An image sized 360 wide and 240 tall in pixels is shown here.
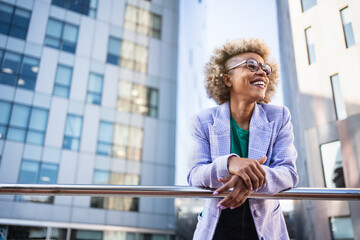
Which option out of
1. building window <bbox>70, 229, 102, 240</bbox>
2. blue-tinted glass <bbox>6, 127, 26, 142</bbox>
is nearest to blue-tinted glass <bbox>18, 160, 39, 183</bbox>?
blue-tinted glass <bbox>6, 127, 26, 142</bbox>

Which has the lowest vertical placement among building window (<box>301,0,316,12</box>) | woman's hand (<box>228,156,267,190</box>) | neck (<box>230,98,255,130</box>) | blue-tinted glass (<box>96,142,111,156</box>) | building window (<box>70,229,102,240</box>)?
building window (<box>70,229,102,240</box>)

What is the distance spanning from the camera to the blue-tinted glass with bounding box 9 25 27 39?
606 inches

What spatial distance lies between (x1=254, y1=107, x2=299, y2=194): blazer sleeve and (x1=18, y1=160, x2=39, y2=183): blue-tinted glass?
1430cm

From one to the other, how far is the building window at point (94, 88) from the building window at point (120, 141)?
125 cm

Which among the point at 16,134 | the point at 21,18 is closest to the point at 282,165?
the point at 16,134

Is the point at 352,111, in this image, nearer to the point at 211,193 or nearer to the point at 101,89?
the point at 211,193

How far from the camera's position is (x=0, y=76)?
14.4m

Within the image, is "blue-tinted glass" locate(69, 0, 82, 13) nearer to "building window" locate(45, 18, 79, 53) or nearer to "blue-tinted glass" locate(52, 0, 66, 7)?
"blue-tinted glass" locate(52, 0, 66, 7)

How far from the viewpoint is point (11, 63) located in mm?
14898

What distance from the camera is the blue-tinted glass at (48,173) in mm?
14344

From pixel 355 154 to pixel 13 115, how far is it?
1413 cm

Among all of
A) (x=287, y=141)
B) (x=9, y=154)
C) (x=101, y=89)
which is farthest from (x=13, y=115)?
(x=287, y=141)

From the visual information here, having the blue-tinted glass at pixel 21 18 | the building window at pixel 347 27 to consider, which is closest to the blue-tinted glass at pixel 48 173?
the blue-tinted glass at pixel 21 18

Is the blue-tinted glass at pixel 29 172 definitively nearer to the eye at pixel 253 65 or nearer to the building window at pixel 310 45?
the building window at pixel 310 45
